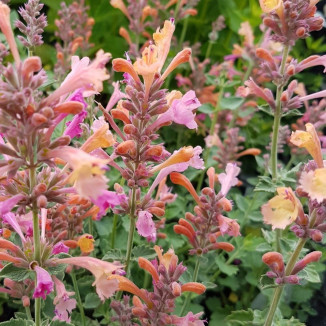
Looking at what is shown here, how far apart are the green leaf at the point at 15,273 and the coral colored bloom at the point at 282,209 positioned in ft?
2.10

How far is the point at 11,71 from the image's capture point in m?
1.00

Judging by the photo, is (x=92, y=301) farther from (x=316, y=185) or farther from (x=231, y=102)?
(x=231, y=102)

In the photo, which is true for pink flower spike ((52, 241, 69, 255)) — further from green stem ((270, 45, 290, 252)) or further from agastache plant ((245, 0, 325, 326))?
green stem ((270, 45, 290, 252))

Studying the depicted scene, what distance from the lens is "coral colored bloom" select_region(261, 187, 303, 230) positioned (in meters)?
1.29

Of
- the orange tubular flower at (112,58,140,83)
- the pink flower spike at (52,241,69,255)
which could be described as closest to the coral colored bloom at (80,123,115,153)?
the orange tubular flower at (112,58,140,83)

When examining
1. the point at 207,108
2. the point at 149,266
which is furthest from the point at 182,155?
the point at 207,108

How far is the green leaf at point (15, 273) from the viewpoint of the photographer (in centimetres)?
122

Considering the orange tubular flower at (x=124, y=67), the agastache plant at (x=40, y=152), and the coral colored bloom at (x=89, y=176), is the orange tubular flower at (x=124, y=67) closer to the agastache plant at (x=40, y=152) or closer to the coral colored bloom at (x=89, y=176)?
the agastache plant at (x=40, y=152)

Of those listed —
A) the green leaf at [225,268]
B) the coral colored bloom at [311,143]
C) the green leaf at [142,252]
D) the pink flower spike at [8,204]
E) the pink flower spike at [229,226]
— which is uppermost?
the coral colored bloom at [311,143]

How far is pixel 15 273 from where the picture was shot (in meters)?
1.24

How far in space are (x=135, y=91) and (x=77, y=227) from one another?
1.86 feet

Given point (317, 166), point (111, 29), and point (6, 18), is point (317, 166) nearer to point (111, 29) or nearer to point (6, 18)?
point (6, 18)

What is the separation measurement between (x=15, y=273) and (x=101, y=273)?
238 mm

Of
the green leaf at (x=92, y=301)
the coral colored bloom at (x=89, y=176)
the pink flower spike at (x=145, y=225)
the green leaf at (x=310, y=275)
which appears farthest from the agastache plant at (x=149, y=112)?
the green leaf at (x=92, y=301)
